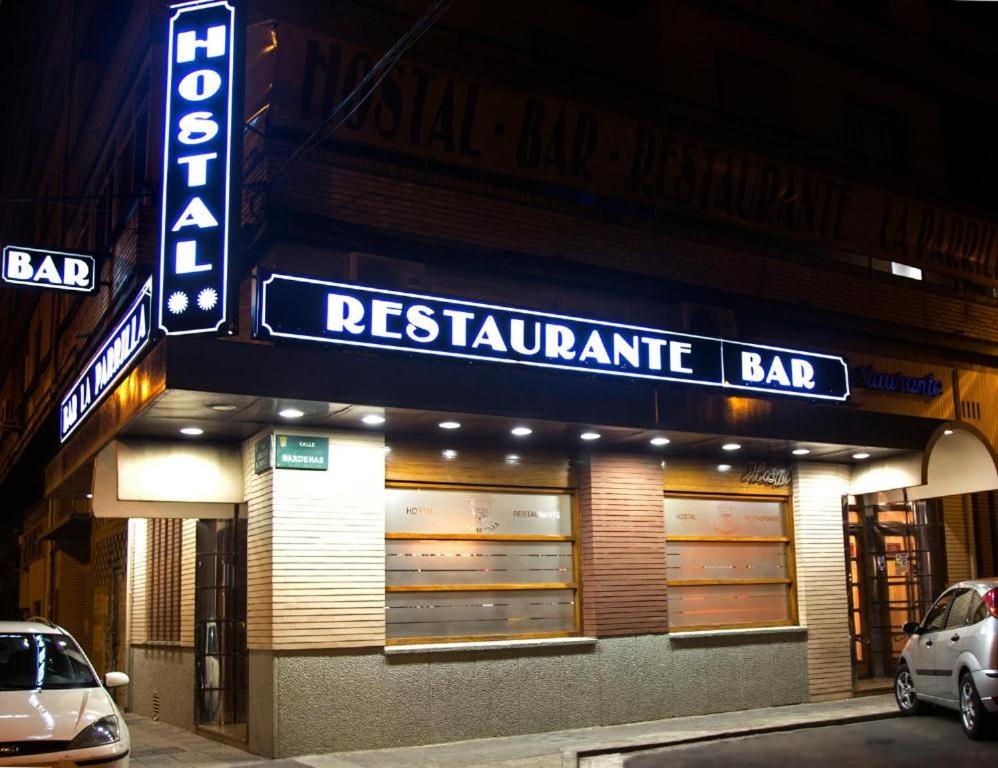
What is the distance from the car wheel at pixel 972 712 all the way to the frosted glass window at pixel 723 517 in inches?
168

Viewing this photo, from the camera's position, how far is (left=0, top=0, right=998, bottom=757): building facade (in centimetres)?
1163

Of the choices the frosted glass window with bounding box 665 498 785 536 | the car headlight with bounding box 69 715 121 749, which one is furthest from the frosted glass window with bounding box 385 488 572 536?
the car headlight with bounding box 69 715 121 749

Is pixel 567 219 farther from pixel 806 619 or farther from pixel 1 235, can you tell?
pixel 1 235

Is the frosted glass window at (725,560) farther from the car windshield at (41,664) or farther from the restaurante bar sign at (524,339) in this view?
the car windshield at (41,664)

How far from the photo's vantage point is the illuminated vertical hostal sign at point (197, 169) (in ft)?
34.1

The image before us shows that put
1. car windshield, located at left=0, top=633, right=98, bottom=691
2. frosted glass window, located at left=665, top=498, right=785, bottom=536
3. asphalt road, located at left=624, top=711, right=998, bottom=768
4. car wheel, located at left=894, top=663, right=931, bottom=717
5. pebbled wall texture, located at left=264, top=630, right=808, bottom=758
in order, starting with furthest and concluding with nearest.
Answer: frosted glass window, located at left=665, top=498, right=785, bottom=536 < car wheel, located at left=894, top=663, right=931, bottom=717 < pebbled wall texture, located at left=264, top=630, right=808, bottom=758 < asphalt road, located at left=624, top=711, right=998, bottom=768 < car windshield, located at left=0, top=633, right=98, bottom=691

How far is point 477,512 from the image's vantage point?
13.5 meters

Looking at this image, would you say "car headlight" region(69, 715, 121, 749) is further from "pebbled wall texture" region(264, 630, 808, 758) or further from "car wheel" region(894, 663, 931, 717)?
"car wheel" region(894, 663, 931, 717)

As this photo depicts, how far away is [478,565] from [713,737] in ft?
11.2

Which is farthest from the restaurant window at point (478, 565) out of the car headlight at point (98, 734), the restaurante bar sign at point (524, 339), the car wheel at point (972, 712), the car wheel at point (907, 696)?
the car wheel at point (972, 712)

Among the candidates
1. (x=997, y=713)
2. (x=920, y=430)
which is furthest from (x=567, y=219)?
(x=997, y=713)

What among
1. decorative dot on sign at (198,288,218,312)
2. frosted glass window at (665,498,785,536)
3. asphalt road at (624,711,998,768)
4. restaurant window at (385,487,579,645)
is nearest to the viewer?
decorative dot on sign at (198,288,218,312)

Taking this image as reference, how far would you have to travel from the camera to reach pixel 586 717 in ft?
43.6

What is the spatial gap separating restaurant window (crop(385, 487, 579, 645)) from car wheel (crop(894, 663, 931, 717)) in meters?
4.18
